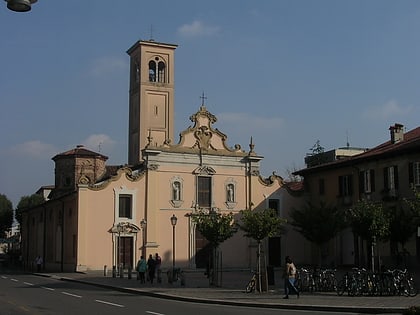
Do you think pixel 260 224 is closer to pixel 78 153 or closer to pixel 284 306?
pixel 284 306

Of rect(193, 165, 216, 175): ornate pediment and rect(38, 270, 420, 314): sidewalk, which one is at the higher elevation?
rect(193, 165, 216, 175): ornate pediment

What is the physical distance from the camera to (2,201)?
90.5 metres

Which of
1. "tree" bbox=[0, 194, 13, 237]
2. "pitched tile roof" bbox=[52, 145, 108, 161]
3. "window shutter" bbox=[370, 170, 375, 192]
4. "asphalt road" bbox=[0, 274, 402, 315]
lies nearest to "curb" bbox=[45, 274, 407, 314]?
"asphalt road" bbox=[0, 274, 402, 315]

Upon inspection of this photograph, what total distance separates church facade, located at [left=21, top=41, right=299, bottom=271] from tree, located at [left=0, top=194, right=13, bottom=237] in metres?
31.6

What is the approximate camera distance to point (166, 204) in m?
51.6

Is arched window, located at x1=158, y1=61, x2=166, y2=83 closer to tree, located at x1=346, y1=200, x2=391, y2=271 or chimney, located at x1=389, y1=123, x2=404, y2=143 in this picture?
chimney, located at x1=389, y1=123, x2=404, y2=143

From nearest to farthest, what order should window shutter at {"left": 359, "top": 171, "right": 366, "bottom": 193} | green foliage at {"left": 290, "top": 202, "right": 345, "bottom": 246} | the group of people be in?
the group of people
green foliage at {"left": 290, "top": 202, "right": 345, "bottom": 246}
window shutter at {"left": 359, "top": 171, "right": 366, "bottom": 193}

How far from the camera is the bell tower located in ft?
240

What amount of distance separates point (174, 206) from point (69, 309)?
108 feet

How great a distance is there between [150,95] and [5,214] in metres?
31.3

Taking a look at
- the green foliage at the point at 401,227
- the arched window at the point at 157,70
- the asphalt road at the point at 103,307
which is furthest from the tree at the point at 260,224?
the arched window at the point at 157,70

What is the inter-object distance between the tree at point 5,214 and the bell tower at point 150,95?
25390mm

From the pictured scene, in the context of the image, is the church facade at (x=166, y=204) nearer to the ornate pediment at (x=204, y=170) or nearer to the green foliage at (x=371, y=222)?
the ornate pediment at (x=204, y=170)

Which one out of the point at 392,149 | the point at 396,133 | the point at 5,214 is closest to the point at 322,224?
the point at 392,149
